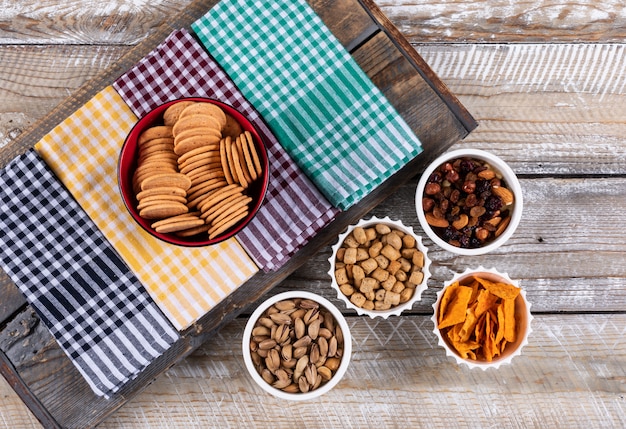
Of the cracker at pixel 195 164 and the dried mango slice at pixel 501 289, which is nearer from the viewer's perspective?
the cracker at pixel 195 164

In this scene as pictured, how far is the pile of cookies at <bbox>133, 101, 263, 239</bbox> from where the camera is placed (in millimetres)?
674

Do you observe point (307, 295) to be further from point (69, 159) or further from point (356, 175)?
point (69, 159)

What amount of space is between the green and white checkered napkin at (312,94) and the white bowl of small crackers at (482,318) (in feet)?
0.82

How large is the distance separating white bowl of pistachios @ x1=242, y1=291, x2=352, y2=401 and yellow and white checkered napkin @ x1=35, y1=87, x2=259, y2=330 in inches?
4.3

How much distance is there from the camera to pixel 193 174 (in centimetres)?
69

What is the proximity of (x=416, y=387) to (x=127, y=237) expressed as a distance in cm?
58

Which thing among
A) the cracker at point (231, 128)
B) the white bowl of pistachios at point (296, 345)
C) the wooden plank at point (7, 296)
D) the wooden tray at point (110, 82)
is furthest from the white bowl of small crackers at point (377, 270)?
the wooden plank at point (7, 296)

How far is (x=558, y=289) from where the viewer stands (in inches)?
39.1

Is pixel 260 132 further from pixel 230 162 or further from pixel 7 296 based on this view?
pixel 7 296

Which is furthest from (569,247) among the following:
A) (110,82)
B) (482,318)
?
(110,82)

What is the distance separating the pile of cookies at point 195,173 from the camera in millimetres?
674

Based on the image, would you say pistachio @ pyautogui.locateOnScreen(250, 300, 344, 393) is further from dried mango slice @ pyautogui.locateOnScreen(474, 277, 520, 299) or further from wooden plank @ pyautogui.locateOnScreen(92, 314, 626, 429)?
dried mango slice @ pyautogui.locateOnScreen(474, 277, 520, 299)

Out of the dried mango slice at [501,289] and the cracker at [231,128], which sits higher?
the cracker at [231,128]

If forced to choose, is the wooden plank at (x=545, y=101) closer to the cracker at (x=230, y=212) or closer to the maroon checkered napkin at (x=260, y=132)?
the maroon checkered napkin at (x=260, y=132)
